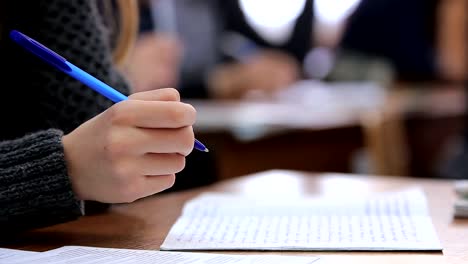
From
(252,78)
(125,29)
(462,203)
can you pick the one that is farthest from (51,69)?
(252,78)

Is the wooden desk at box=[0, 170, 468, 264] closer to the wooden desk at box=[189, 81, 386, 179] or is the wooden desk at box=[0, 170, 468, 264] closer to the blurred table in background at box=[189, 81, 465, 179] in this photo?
the blurred table in background at box=[189, 81, 465, 179]

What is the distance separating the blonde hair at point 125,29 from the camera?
0.98 meters

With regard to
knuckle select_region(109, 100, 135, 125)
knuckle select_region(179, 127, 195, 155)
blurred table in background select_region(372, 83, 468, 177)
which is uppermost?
blurred table in background select_region(372, 83, 468, 177)

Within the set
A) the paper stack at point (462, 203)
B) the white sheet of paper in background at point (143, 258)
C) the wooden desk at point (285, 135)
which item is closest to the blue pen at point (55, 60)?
the white sheet of paper in background at point (143, 258)

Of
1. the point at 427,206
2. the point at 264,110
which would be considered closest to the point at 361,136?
the point at 264,110

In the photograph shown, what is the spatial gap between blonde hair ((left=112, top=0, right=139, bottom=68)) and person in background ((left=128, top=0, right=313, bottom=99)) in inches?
55.2

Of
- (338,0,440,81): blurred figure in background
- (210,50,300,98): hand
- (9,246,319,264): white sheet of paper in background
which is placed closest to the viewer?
(9,246,319,264): white sheet of paper in background

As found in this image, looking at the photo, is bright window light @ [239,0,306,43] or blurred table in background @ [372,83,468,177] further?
bright window light @ [239,0,306,43]

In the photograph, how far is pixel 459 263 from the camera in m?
0.60

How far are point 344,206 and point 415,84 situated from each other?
10.1 ft

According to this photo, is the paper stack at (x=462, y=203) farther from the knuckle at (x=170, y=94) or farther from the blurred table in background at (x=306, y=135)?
the blurred table in background at (x=306, y=135)

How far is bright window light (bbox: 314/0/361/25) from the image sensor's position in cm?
420

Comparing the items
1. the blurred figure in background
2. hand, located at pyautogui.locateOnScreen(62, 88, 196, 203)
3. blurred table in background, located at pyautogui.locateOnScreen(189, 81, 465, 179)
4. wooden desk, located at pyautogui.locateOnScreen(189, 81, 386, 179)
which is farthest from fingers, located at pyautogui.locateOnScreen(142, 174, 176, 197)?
the blurred figure in background

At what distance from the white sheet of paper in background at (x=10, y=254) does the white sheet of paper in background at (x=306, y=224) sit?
0.11 m
